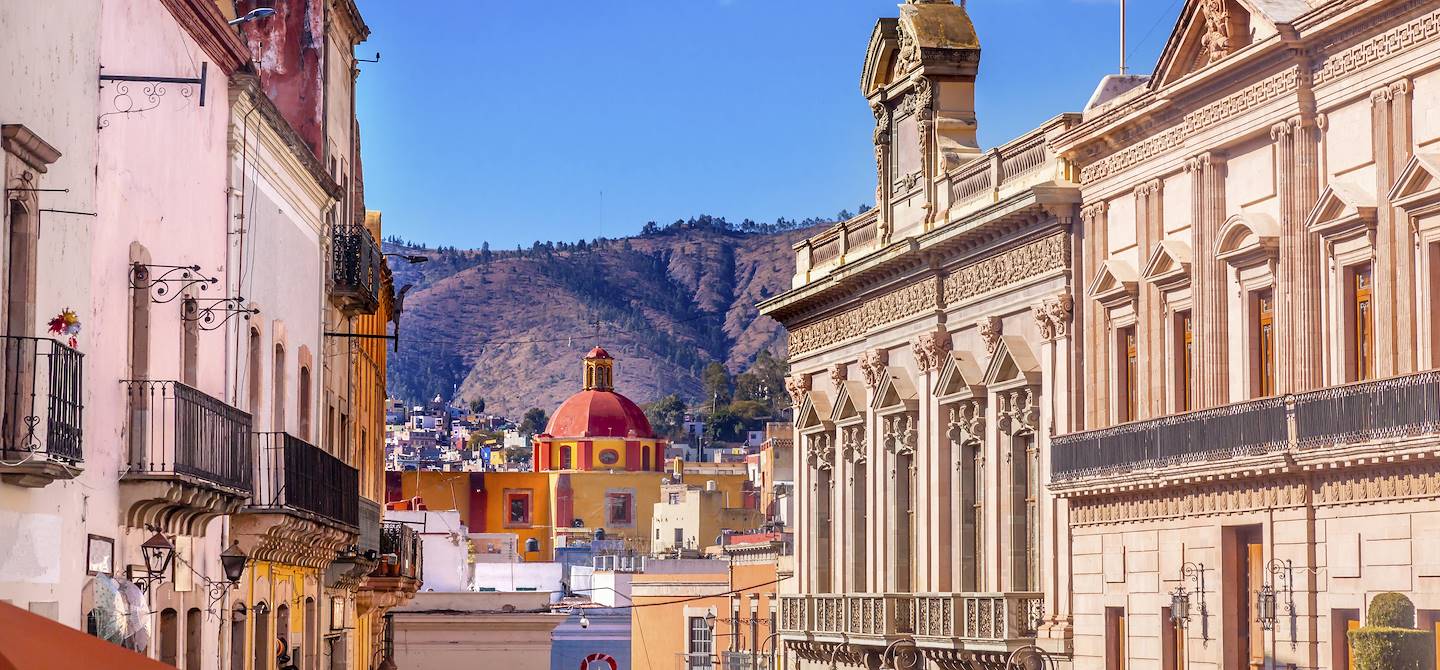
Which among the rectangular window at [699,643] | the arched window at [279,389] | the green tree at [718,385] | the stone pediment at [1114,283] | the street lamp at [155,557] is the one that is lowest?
the rectangular window at [699,643]

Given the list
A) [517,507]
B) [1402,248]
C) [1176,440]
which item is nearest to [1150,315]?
[1176,440]

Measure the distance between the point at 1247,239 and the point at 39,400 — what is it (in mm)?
14194

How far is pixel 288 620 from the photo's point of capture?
26.4 meters

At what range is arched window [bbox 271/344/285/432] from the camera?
24.8m

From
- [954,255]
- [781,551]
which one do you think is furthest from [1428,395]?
[781,551]

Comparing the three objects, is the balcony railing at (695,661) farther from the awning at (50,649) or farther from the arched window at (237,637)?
the awning at (50,649)

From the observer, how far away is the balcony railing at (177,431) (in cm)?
1772

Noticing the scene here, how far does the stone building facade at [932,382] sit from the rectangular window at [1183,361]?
3075 millimetres

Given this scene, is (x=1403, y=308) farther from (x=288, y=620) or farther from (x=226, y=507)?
(x=288, y=620)

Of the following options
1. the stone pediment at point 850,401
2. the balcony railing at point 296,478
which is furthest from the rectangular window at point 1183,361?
the stone pediment at point 850,401

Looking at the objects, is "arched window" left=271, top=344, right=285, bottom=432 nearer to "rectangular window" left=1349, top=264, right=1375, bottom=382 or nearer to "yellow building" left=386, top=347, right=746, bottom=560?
"rectangular window" left=1349, top=264, right=1375, bottom=382

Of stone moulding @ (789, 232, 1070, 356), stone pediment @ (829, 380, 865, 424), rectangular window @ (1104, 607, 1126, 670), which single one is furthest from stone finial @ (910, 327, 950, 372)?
rectangular window @ (1104, 607, 1126, 670)

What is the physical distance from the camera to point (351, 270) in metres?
29.7

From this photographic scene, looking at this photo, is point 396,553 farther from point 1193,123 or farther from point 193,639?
→ point 193,639
